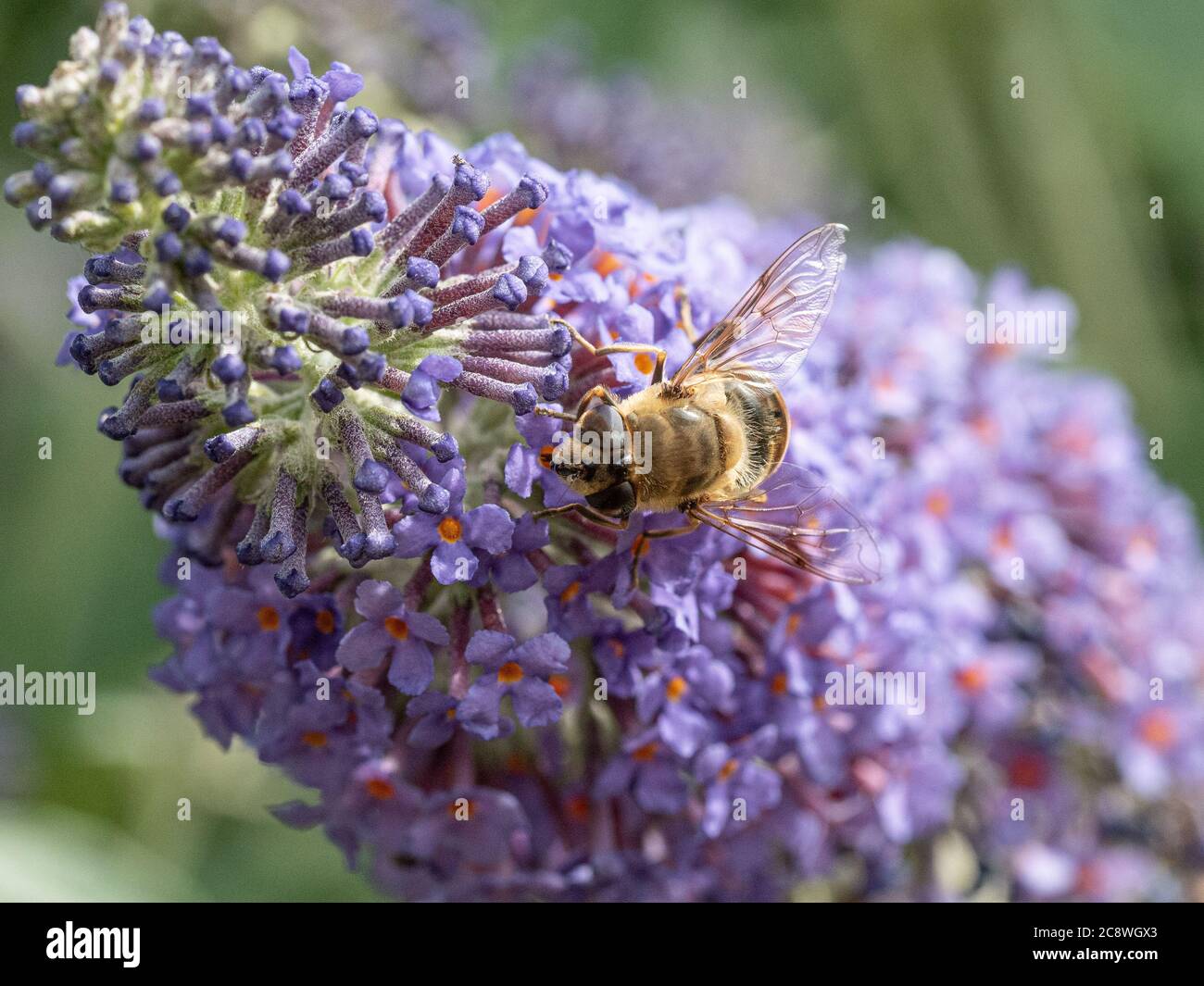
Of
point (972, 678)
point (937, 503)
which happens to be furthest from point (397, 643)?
point (972, 678)

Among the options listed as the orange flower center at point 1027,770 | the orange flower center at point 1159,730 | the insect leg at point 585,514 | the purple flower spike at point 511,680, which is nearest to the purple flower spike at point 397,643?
the purple flower spike at point 511,680

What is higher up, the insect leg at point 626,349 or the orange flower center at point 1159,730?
the insect leg at point 626,349

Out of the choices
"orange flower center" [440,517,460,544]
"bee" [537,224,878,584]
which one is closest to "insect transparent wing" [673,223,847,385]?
"bee" [537,224,878,584]

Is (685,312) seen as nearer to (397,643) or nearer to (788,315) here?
(788,315)

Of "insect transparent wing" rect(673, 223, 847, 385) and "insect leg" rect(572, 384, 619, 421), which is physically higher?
"insect transparent wing" rect(673, 223, 847, 385)

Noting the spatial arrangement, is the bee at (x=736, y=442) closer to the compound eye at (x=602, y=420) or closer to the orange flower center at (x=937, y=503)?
the compound eye at (x=602, y=420)

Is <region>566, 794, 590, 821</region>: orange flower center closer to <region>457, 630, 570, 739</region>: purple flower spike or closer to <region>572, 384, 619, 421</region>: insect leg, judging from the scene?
<region>457, 630, 570, 739</region>: purple flower spike

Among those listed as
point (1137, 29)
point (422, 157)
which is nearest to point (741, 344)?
point (422, 157)
